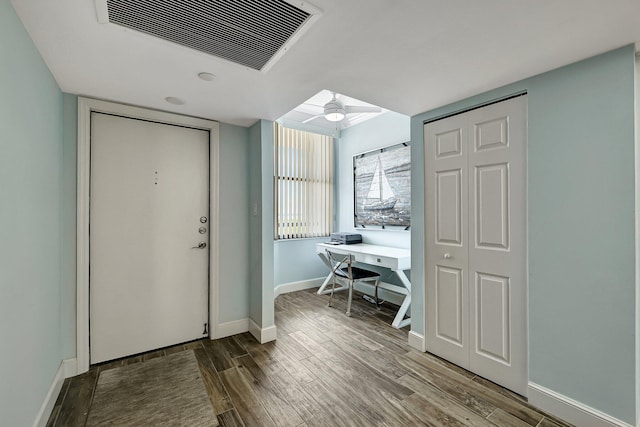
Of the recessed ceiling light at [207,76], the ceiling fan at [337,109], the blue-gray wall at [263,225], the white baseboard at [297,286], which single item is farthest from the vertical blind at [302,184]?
the recessed ceiling light at [207,76]

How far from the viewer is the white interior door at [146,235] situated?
7.57 ft

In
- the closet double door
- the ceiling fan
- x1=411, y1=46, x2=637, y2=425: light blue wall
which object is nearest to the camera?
x1=411, y1=46, x2=637, y2=425: light blue wall

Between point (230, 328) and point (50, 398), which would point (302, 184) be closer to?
point (230, 328)

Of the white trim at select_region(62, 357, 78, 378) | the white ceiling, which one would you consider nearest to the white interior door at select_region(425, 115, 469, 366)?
the white ceiling

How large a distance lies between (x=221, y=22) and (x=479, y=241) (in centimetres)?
221

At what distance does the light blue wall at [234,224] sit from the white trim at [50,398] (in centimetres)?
118

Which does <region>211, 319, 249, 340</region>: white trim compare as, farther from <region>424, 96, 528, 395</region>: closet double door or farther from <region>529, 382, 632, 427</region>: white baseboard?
<region>529, 382, 632, 427</region>: white baseboard

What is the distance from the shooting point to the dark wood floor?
5.60ft

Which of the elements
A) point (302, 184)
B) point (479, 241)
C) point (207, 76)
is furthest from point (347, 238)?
point (207, 76)

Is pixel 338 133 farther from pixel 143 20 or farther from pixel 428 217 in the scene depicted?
pixel 143 20

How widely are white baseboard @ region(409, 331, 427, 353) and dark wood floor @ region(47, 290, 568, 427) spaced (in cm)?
5

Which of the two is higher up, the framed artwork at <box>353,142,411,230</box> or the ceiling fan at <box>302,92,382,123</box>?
the ceiling fan at <box>302,92,382,123</box>

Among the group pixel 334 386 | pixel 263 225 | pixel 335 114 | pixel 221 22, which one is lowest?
pixel 334 386

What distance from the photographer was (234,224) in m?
2.88
